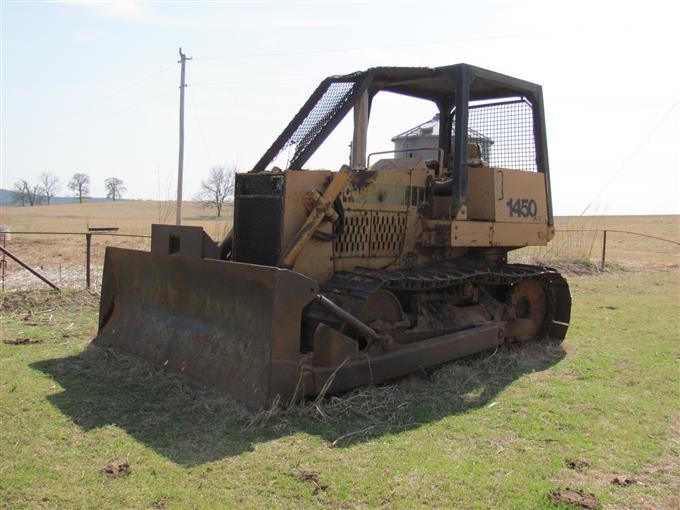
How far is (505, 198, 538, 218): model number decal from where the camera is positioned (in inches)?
285

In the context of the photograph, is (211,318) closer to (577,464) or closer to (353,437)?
(353,437)

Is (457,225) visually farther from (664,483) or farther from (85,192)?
(85,192)

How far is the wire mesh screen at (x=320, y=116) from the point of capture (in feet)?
20.8

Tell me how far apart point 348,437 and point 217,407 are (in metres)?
1.09

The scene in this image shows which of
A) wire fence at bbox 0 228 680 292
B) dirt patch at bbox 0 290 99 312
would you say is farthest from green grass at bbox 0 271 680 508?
wire fence at bbox 0 228 680 292

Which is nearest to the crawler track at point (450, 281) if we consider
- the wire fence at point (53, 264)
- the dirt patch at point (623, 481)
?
the dirt patch at point (623, 481)

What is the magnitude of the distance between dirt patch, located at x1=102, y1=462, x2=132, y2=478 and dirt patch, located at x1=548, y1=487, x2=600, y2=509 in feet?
8.35

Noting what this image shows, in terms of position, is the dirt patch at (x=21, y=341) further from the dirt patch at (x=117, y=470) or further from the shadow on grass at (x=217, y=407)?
the dirt patch at (x=117, y=470)

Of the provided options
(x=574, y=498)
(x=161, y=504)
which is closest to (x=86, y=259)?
(x=161, y=504)

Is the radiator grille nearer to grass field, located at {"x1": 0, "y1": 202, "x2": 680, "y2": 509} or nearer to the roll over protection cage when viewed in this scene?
the roll over protection cage

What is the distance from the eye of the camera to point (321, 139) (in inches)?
247

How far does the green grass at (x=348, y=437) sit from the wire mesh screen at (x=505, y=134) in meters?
2.39

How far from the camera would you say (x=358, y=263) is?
6273 mm

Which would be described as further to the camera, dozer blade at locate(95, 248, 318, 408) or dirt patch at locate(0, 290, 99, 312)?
dirt patch at locate(0, 290, 99, 312)
